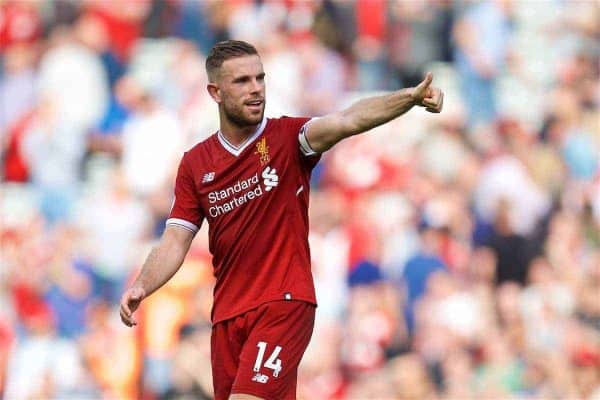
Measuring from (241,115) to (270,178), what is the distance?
0.38 meters

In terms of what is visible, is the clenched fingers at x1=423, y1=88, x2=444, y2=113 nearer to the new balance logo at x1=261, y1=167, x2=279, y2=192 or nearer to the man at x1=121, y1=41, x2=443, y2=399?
the man at x1=121, y1=41, x2=443, y2=399

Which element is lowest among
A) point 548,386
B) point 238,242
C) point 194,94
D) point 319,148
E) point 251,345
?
point 548,386

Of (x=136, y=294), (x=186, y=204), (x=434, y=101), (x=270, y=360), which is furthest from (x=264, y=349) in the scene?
(x=434, y=101)

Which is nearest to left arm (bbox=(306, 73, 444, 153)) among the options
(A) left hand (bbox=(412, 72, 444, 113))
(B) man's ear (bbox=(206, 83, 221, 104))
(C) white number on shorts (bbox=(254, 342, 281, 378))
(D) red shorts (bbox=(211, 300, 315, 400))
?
(A) left hand (bbox=(412, 72, 444, 113))

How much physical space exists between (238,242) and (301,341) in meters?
0.64

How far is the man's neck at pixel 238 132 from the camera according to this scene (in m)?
7.29

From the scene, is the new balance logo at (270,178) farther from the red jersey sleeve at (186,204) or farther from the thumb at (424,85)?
the thumb at (424,85)

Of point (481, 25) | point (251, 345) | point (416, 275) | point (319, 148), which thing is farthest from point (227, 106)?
point (481, 25)

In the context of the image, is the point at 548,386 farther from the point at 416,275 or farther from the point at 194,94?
the point at 194,94

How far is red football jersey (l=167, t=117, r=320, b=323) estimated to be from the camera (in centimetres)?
717

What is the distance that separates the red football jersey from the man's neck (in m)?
0.03

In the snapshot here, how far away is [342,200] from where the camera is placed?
14.4 meters

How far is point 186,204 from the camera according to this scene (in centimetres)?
746

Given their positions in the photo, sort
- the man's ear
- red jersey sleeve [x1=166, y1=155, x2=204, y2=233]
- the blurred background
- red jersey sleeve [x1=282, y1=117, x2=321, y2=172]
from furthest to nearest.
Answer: the blurred background < red jersey sleeve [x1=166, y1=155, x2=204, y2=233] < the man's ear < red jersey sleeve [x1=282, y1=117, x2=321, y2=172]
